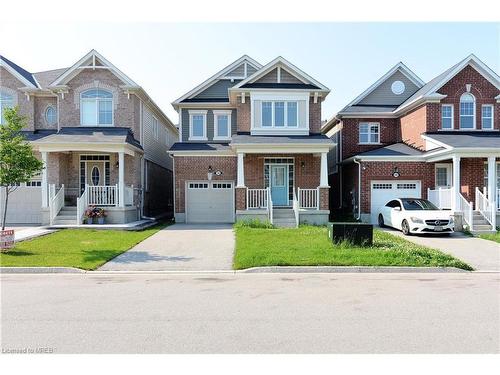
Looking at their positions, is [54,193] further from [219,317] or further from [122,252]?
[219,317]

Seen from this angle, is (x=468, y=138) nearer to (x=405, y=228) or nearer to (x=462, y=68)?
(x=462, y=68)

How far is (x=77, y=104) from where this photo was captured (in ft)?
67.7

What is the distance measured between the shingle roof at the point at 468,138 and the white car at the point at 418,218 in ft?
11.9

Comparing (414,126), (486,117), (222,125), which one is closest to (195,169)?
(222,125)

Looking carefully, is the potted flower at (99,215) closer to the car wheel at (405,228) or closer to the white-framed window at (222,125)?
the white-framed window at (222,125)

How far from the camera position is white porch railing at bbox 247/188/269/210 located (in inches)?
762

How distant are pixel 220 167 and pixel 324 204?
21.2 feet

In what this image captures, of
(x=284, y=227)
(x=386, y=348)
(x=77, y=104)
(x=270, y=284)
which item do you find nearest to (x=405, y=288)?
(x=270, y=284)

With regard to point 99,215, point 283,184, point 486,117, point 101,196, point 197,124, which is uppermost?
point 197,124

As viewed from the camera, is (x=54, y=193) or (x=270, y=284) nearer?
(x=270, y=284)

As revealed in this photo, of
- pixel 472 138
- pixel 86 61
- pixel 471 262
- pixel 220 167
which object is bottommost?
pixel 471 262

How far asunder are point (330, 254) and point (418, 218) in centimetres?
679

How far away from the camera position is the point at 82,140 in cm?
1842

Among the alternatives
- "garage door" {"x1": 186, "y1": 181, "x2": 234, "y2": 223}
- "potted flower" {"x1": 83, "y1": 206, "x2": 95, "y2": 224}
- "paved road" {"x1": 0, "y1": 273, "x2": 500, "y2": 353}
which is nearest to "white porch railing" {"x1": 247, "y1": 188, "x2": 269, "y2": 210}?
"garage door" {"x1": 186, "y1": 181, "x2": 234, "y2": 223}
